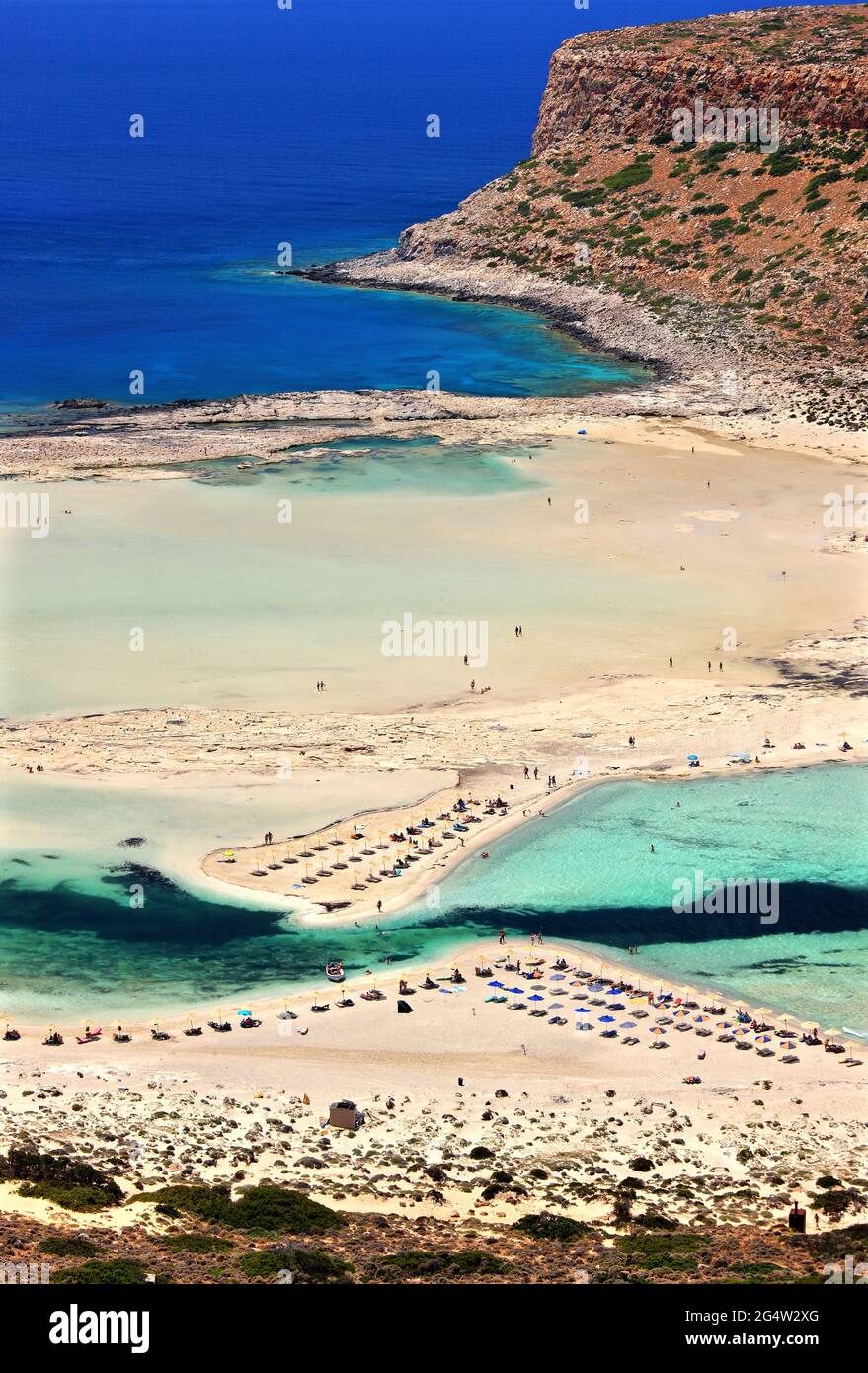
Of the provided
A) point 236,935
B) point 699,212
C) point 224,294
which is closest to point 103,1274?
point 236,935

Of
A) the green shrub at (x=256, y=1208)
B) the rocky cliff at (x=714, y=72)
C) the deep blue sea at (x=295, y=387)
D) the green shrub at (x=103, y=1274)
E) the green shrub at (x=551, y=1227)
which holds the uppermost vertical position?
the rocky cliff at (x=714, y=72)

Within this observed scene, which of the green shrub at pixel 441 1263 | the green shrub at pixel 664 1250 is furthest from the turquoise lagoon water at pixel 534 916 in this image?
the green shrub at pixel 441 1263

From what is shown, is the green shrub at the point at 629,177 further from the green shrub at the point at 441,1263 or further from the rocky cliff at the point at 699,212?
the green shrub at the point at 441,1263

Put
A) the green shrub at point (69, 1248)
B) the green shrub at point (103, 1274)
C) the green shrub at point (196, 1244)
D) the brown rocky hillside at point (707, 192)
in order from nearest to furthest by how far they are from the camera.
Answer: the green shrub at point (103, 1274), the green shrub at point (69, 1248), the green shrub at point (196, 1244), the brown rocky hillside at point (707, 192)

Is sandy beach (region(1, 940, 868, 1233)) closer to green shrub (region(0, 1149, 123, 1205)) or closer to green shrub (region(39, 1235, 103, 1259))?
green shrub (region(0, 1149, 123, 1205))

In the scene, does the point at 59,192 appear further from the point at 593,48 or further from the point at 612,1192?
the point at 612,1192

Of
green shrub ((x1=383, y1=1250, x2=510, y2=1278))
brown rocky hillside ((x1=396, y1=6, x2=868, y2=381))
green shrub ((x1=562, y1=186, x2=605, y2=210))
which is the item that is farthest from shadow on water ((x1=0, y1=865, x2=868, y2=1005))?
green shrub ((x1=562, y1=186, x2=605, y2=210))
